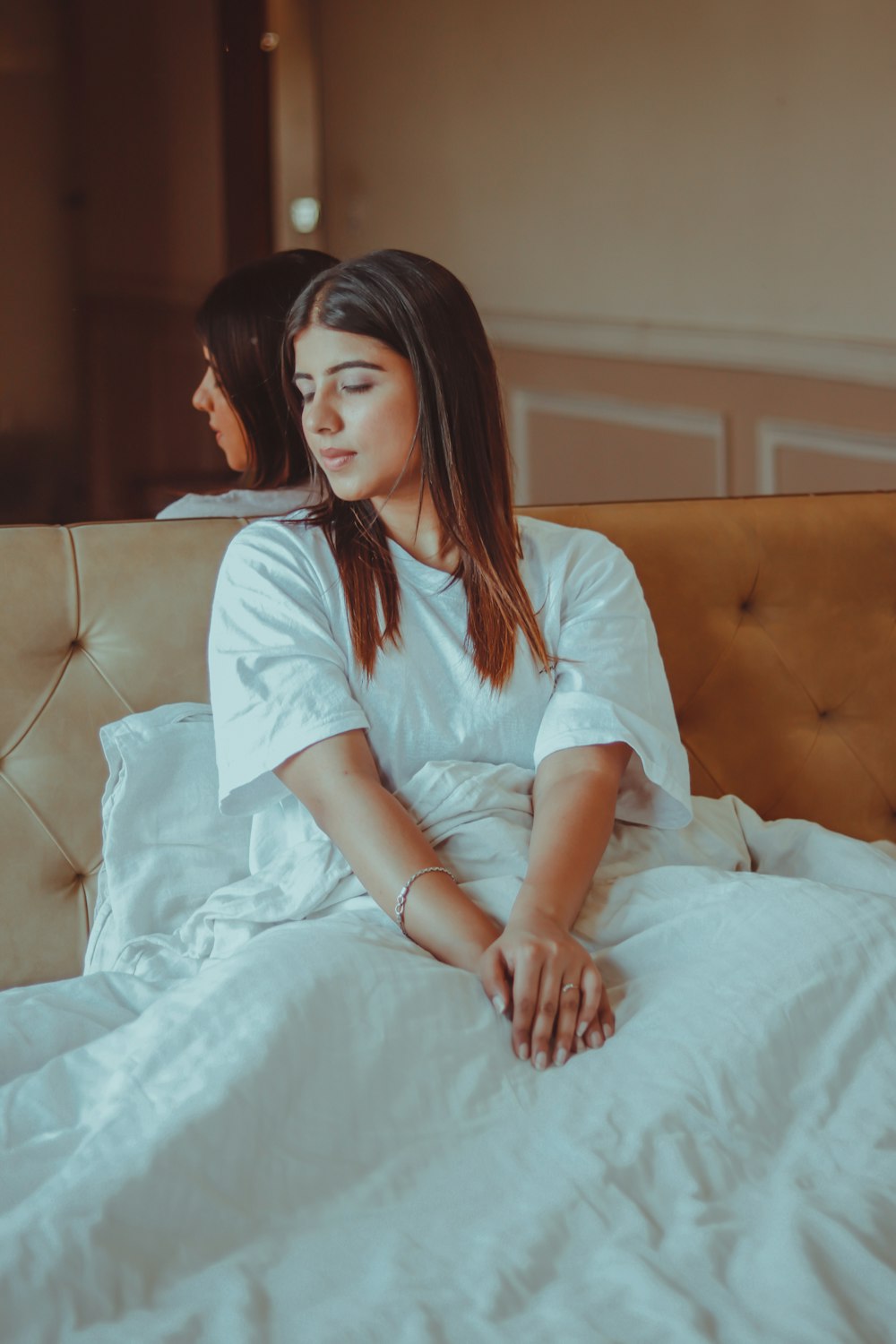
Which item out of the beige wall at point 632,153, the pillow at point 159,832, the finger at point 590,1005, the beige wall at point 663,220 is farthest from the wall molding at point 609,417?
the finger at point 590,1005

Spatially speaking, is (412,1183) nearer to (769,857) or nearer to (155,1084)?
(155,1084)

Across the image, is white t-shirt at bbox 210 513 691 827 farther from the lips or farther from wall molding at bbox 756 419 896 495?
wall molding at bbox 756 419 896 495

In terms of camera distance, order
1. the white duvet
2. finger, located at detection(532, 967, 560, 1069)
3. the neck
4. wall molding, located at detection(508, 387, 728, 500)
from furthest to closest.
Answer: wall molding, located at detection(508, 387, 728, 500) < the neck < finger, located at detection(532, 967, 560, 1069) < the white duvet

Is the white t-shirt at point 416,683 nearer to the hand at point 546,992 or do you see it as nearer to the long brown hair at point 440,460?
the long brown hair at point 440,460

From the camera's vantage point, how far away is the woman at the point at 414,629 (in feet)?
3.55

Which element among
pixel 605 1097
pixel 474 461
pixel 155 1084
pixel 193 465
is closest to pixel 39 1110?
pixel 155 1084

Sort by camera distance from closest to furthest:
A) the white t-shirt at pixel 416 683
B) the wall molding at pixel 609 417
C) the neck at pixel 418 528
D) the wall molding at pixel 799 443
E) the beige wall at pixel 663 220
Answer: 1. the white t-shirt at pixel 416 683
2. the neck at pixel 418 528
3. the beige wall at pixel 663 220
4. the wall molding at pixel 609 417
5. the wall molding at pixel 799 443

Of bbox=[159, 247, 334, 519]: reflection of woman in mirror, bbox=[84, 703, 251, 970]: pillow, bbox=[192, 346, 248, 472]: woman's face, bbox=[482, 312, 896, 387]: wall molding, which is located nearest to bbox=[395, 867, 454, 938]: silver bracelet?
bbox=[84, 703, 251, 970]: pillow

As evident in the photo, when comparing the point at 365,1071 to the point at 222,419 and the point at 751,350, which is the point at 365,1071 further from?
the point at 751,350

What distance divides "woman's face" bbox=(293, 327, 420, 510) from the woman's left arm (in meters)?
0.33

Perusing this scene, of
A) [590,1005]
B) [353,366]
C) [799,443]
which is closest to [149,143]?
[353,366]

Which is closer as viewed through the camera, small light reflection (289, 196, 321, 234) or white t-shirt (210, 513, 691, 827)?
white t-shirt (210, 513, 691, 827)

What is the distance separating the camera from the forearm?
3.30ft

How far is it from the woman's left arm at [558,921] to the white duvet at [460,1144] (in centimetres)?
2
